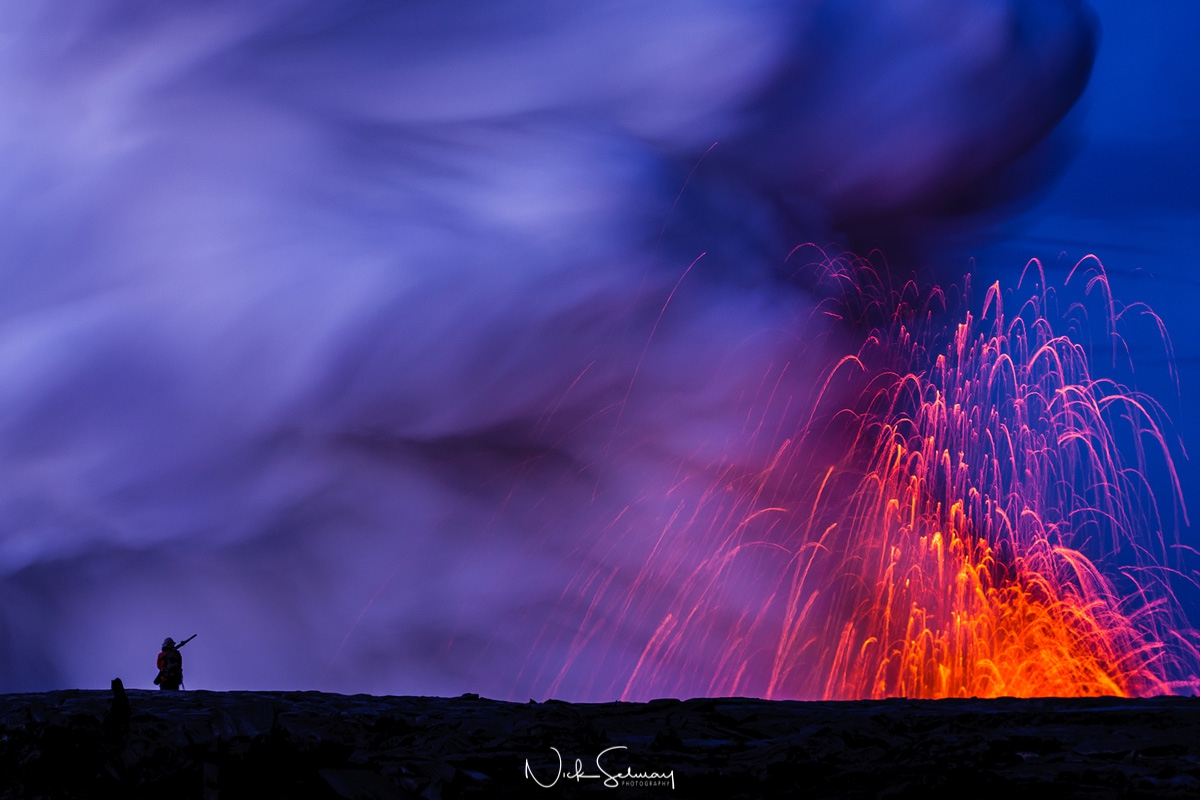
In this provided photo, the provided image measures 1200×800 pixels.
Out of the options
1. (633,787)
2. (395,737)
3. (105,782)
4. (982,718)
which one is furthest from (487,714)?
(982,718)

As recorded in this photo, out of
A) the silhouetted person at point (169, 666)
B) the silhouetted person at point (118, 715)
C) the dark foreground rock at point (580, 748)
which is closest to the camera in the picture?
the dark foreground rock at point (580, 748)

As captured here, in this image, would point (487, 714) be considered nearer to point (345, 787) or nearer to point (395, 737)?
point (395, 737)

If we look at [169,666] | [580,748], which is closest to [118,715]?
[580,748]

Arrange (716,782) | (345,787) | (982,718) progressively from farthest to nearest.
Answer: (982,718) < (716,782) < (345,787)

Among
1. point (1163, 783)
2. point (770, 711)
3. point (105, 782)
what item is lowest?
point (105, 782)

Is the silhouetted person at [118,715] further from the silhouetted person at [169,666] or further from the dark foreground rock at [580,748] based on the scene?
the silhouetted person at [169,666]

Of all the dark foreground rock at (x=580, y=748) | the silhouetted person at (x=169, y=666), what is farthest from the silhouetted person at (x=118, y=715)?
the silhouetted person at (x=169, y=666)
